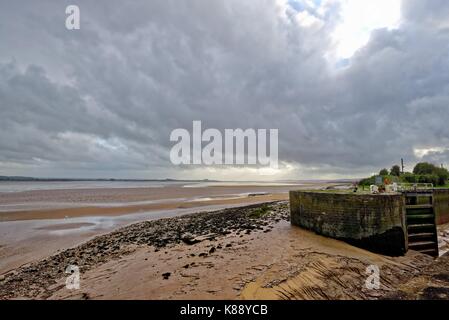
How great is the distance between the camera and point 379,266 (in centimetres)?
856

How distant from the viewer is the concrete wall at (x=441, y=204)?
19073 millimetres

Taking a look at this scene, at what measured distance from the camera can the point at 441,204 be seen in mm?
19766

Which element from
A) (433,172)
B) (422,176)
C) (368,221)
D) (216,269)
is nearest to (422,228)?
(368,221)

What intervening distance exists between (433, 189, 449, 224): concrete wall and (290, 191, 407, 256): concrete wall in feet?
39.8

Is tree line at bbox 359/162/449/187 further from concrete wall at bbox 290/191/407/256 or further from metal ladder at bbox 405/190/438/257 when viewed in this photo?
concrete wall at bbox 290/191/407/256

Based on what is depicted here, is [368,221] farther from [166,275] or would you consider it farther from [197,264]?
[166,275]

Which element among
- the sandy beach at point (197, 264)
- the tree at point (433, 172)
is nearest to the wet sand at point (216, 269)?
the sandy beach at point (197, 264)

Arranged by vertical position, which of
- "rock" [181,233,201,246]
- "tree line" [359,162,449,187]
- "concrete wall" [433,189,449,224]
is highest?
"tree line" [359,162,449,187]

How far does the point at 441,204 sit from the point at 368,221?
14.7 metres

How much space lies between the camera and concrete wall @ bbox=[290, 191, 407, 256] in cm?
1017

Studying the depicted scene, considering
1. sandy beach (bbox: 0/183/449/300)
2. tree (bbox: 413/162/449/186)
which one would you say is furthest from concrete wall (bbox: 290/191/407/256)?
tree (bbox: 413/162/449/186)
